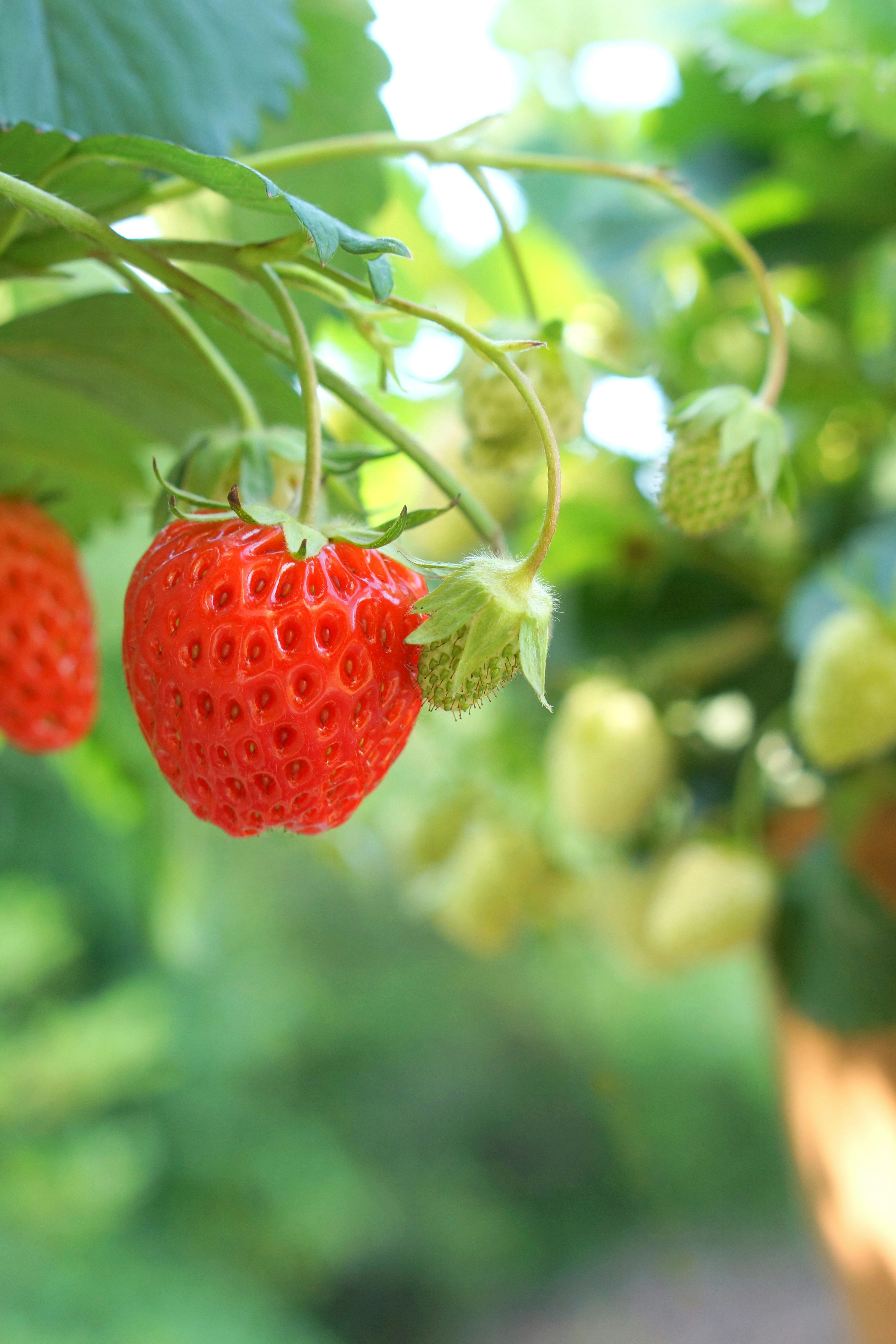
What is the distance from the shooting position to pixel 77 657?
236 millimetres

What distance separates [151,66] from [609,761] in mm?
271

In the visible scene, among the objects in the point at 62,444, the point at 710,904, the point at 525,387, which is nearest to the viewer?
Result: the point at 525,387

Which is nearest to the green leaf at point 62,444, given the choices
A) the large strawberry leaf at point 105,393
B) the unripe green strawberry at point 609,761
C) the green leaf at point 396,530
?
the large strawberry leaf at point 105,393

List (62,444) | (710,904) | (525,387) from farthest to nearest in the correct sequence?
(710,904)
(62,444)
(525,387)

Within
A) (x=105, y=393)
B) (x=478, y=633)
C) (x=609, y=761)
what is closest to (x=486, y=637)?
(x=478, y=633)

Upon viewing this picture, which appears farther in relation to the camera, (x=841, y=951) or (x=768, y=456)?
(x=841, y=951)

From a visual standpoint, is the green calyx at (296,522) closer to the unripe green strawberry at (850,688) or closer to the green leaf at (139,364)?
the green leaf at (139,364)

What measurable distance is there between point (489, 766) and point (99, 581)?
0.19m

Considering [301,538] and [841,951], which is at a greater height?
[841,951]

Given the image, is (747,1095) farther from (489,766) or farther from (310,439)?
(310,439)

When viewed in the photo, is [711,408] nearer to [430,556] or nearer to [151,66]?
[151,66]

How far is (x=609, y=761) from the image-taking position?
40 cm

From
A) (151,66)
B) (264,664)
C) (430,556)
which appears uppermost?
(430,556)

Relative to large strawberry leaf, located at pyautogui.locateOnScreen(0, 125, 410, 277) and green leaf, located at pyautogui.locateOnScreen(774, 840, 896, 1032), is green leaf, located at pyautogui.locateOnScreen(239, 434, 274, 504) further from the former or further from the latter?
green leaf, located at pyautogui.locateOnScreen(774, 840, 896, 1032)
